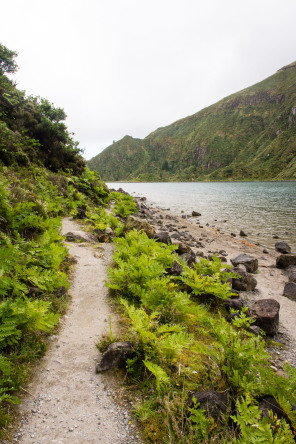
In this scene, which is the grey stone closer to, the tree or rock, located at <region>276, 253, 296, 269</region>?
rock, located at <region>276, 253, 296, 269</region>

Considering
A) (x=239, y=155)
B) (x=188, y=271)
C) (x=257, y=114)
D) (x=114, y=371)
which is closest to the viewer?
(x=114, y=371)

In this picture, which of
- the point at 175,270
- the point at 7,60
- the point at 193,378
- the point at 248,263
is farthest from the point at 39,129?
Answer: the point at 193,378

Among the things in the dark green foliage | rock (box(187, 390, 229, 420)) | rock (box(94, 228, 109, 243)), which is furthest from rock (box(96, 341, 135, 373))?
rock (box(94, 228, 109, 243))

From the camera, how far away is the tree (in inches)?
734

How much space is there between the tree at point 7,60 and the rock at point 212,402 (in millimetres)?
25020

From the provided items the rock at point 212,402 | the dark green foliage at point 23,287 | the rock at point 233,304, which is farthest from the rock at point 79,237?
the rock at point 212,402

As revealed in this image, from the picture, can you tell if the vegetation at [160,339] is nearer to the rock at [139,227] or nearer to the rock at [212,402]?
the rock at [212,402]

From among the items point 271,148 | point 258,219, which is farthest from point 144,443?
point 271,148

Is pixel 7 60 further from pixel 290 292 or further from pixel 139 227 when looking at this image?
pixel 290 292

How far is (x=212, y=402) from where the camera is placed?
2.33 metres

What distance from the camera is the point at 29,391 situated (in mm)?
2508

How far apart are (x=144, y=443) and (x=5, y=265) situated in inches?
104

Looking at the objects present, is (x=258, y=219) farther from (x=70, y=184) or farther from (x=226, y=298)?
(x=226, y=298)

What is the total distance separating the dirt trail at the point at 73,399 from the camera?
2158 millimetres
